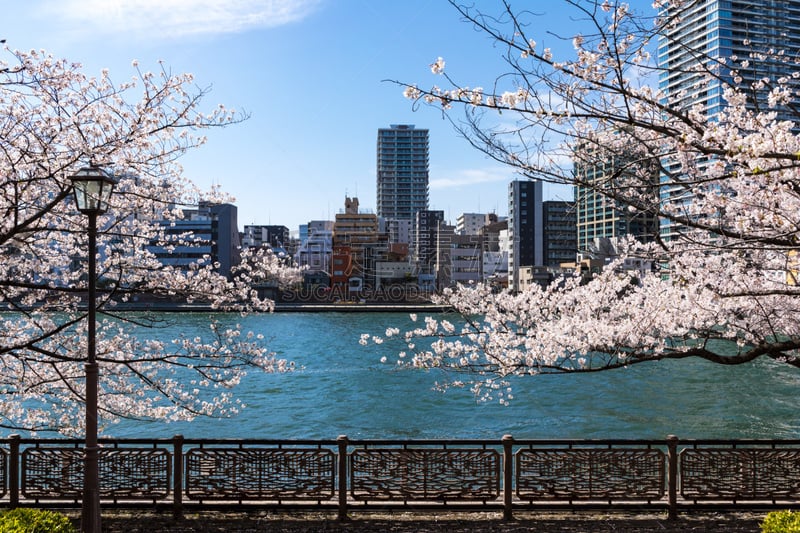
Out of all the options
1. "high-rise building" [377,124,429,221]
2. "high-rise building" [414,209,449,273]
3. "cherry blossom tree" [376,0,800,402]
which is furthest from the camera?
"high-rise building" [377,124,429,221]

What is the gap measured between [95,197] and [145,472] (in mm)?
3804

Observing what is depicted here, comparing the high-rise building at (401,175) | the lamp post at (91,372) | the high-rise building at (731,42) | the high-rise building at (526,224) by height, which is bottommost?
the lamp post at (91,372)

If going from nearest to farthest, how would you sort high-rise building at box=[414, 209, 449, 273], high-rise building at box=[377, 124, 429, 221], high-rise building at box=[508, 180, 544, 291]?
1. high-rise building at box=[508, 180, 544, 291]
2. high-rise building at box=[414, 209, 449, 273]
3. high-rise building at box=[377, 124, 429, 221]

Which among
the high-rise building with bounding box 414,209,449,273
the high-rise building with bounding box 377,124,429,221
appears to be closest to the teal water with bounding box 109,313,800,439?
the high-rise building with bounding box 414,209,449,273

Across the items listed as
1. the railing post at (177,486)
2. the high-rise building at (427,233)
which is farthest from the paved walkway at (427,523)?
the high-rise building at (427,233)

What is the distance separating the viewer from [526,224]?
340 feet

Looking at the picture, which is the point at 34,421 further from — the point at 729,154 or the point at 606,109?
the point at 729,154

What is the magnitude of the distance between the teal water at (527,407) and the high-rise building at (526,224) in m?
65.6

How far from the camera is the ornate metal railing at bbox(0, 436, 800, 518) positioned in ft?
24.9

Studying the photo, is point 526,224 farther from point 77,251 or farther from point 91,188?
point 91,188

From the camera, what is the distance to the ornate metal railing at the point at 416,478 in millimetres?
7582

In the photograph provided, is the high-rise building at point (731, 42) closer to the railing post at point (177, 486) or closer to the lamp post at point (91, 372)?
the lamp post at point (91, 372)

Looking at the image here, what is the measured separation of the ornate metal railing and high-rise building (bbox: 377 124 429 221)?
15913 centimetres

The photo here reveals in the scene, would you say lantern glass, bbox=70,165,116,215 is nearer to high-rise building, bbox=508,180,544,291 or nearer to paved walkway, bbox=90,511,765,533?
paved walkway, bbox=90,511,765,533
